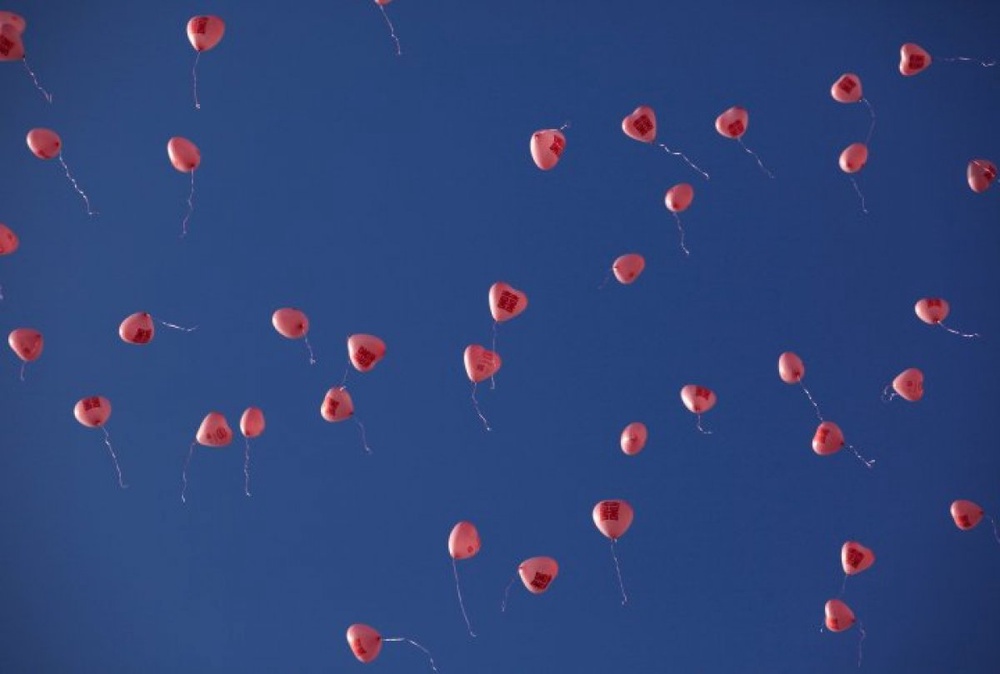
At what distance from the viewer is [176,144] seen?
3.53 meters

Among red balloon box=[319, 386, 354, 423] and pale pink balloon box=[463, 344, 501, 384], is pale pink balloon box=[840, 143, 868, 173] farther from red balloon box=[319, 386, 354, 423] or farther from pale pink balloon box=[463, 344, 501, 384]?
red balloon box=[319, 386, 354, 423]

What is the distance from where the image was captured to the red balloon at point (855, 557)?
3.71 meters

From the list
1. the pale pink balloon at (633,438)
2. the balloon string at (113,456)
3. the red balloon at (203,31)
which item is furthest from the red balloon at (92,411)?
the pale pink balloon at (633,438)

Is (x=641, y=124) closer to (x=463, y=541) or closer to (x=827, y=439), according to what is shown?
(x=827, y=439)

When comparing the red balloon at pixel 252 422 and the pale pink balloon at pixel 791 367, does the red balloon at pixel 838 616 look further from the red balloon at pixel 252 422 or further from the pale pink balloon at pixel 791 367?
the red balloon at pixel 252 422

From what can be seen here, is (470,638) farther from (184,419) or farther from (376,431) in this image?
(184,419)

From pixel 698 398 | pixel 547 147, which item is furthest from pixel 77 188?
pixel 698 398

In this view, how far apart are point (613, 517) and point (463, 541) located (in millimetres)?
495

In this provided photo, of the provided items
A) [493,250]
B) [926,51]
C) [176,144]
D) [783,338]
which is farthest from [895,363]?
[176,144]

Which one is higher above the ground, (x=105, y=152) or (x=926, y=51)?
(x=926, y=51)

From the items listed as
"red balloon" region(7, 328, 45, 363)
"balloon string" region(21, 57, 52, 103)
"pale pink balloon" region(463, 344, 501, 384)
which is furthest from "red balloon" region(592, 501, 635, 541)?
"balloon string" region(21, 57, 52, 103)

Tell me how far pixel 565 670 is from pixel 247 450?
136cm

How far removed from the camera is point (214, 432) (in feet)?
11.8

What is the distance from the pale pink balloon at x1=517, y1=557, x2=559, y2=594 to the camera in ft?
11.8
